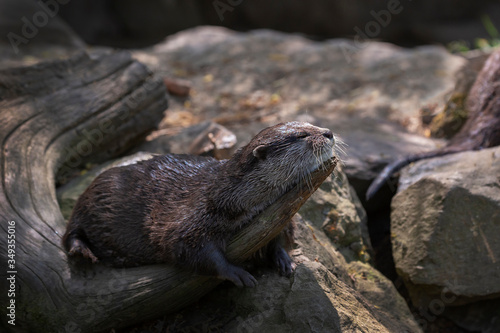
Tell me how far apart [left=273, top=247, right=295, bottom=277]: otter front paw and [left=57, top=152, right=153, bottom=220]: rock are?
135cm

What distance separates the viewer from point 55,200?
10.5 feet

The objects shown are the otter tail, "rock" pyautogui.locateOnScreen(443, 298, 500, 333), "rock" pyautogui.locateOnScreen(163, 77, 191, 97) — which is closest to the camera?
"rock" pyautogui.locateOnScreen(443, 298, 500, 333)

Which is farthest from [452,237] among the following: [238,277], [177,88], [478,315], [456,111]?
[177,88]

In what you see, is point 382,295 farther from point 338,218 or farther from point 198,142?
point 198,142

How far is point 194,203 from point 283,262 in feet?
1.88

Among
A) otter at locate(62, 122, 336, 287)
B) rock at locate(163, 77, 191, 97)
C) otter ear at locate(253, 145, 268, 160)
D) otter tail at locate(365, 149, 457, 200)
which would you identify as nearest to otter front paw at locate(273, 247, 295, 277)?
otter at locate(62, 122, 336, 287)

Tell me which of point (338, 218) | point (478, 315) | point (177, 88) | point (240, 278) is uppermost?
point (177, 88)

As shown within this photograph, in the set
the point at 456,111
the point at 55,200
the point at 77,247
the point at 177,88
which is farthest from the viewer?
the point at 177,88

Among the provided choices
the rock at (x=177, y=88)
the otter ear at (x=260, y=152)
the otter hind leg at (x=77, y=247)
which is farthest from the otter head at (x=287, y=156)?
the rock at (x=177, y=88)

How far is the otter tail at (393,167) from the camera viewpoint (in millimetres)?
3777

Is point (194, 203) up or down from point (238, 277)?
up

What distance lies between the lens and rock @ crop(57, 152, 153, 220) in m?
3.39

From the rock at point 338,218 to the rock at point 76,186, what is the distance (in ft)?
4.10

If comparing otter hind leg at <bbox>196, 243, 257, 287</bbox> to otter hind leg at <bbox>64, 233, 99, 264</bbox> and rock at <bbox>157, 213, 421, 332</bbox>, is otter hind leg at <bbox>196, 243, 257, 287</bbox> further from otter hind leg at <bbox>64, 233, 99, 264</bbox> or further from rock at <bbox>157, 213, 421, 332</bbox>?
otter hind leg at <bbox>64, 233, 99, 264</bbox>
